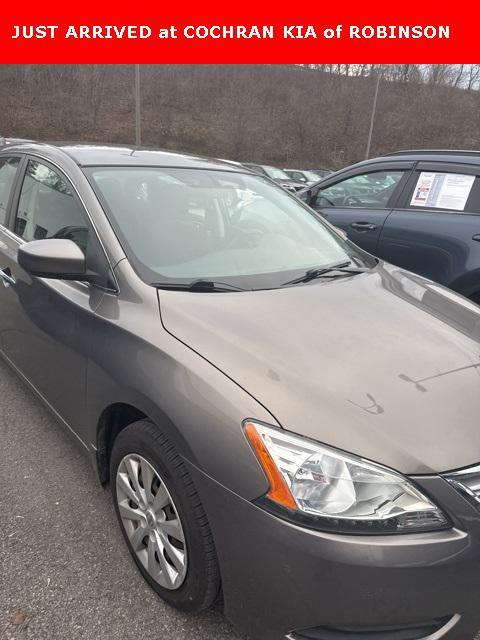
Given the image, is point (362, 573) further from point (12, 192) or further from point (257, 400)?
point (12, 192)

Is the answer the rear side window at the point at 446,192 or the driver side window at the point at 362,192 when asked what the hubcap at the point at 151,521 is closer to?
the rear side window at the point at 446,192

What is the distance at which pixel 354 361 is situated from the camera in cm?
166

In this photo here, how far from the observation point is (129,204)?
7.59ft

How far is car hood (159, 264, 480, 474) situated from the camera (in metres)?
1.40

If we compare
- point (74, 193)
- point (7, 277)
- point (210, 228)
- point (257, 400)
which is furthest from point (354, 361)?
point (7, 277)

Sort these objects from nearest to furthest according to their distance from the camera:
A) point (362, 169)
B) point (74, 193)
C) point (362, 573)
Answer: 1. point (362, 573)
2. point (74, 193)
3. point (362, 169)

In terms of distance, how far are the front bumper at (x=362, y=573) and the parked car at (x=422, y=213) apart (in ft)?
9.30

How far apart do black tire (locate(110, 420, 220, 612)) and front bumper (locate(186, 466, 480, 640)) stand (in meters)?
0.17

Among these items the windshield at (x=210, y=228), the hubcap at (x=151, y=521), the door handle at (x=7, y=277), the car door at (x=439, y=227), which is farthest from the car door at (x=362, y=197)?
the hubcap at (x=151, y=521)

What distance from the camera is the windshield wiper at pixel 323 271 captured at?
2.25 metres

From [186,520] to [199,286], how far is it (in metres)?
0.90

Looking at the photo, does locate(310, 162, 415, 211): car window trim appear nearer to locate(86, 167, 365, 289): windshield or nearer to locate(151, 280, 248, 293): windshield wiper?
locate(86, 167, 365, 289): windshield

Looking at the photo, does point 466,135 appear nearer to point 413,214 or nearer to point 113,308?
point 413,214

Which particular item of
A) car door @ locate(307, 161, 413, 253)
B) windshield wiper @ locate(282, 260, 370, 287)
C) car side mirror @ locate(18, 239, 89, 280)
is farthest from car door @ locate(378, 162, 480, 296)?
car side mirror @ locate(18, 239, 89, 280)
